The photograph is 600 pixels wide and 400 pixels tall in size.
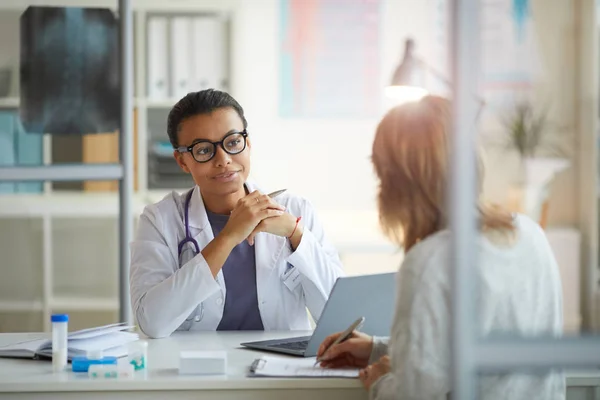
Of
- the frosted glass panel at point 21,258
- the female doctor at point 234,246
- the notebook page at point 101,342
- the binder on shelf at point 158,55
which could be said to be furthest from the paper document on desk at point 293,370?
the frosted glass panel at point 21,258

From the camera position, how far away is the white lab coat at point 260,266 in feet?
7.63

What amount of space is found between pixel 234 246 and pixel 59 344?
61cm

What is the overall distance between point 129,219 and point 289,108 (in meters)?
2.67

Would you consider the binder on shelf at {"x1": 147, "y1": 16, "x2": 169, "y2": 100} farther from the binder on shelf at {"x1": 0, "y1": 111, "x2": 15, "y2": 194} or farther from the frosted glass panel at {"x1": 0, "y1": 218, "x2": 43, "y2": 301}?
the binder on shelf at {"x1": 0, "y1": 111, "x2": 15, "y2": 194}

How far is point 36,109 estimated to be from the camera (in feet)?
7.18

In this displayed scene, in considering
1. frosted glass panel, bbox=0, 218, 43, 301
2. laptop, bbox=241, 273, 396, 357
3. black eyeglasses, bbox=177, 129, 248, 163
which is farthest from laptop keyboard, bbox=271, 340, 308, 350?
frosted glass panel, bbox=0, 218, 43, 301

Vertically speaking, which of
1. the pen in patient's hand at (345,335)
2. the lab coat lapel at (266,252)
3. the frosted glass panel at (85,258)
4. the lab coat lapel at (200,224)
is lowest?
the frosted glass panel at (85,258)

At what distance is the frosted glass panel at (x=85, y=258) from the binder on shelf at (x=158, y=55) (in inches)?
28.4

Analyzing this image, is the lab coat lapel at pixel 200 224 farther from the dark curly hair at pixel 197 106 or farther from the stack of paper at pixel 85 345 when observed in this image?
the stack of paper at pixel 85 345

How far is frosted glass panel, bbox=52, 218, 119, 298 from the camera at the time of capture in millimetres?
4309

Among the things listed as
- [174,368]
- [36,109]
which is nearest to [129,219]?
[36,109]

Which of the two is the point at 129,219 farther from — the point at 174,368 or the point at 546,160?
the point at 546,160

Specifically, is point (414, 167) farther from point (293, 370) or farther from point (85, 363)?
point (85, 363)

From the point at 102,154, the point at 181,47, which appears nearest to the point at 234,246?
the point at 102,154
